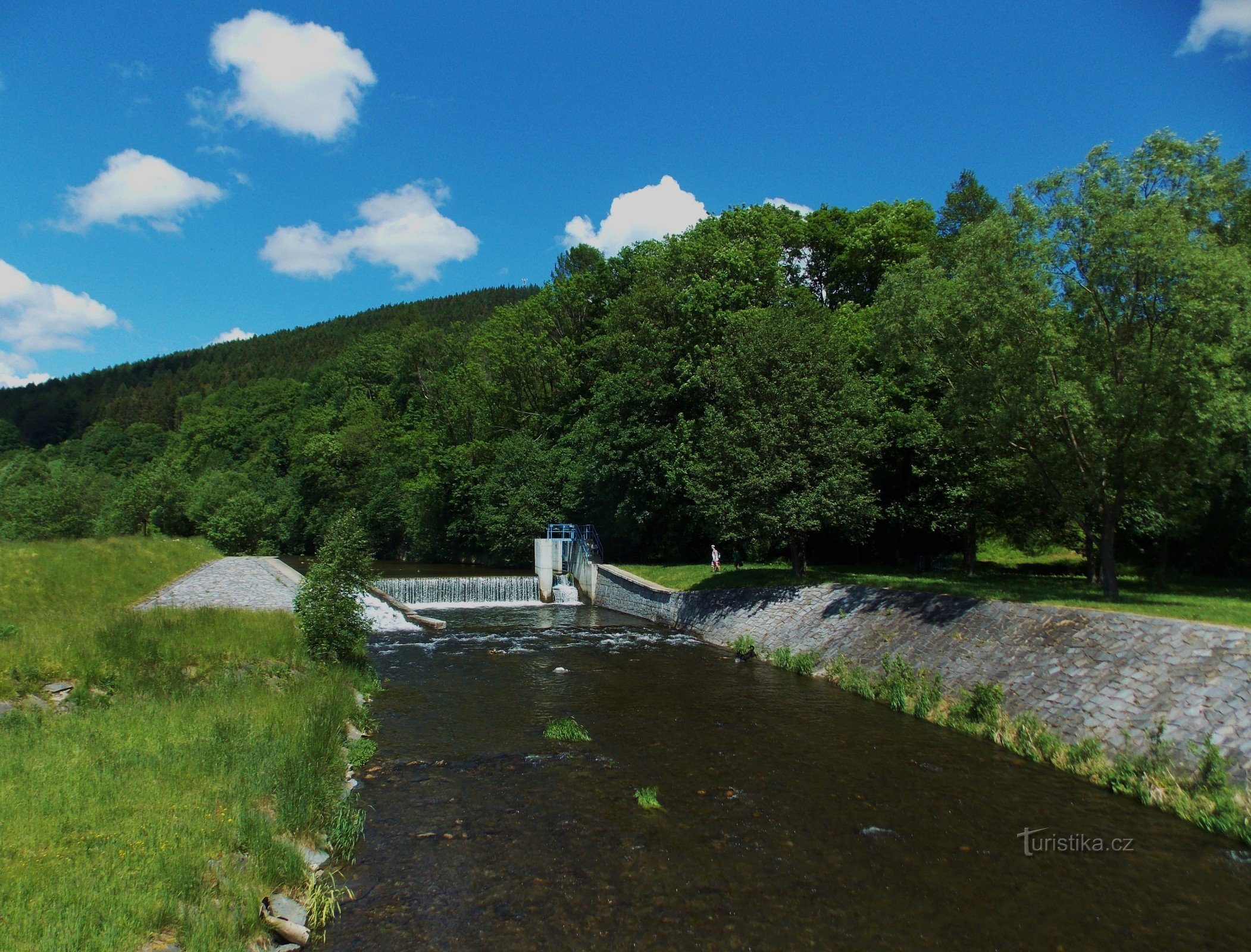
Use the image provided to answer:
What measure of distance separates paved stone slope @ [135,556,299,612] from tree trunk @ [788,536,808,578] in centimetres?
1766

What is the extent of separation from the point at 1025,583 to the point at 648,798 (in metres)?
18.8

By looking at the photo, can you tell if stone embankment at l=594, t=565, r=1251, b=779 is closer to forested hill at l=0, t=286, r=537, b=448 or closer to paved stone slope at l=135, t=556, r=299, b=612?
paved stone slope at l=135, t=556, r=299, b=612

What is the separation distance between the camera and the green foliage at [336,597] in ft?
55.8

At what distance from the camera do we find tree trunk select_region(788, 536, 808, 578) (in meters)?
27.0

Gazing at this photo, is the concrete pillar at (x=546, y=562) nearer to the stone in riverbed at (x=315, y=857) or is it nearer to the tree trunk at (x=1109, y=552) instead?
the tree trunk at (x=1109, y=552)

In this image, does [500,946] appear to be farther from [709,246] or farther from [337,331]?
[337,331]

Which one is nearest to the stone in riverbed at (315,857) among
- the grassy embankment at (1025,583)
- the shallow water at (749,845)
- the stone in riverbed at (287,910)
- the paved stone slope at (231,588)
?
the shallow water at (749,845)

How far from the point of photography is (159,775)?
877 cm

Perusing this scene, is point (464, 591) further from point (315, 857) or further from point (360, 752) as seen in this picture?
point (315, 857)

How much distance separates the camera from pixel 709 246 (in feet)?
139

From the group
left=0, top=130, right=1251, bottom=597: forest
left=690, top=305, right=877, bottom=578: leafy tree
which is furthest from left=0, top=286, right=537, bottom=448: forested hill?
left=690, top=305, right=877, bottom=578: leafy tree

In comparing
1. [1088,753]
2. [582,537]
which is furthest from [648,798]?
[582,537]

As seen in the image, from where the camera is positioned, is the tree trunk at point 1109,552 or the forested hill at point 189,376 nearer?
the tree trunk at point 1109,552

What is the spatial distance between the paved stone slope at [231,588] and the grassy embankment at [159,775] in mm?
5939
